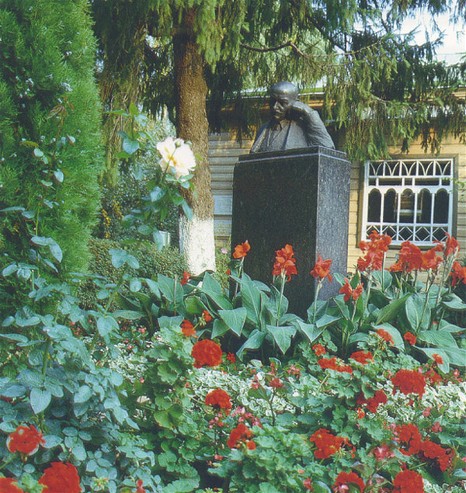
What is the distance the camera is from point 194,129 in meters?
9.13

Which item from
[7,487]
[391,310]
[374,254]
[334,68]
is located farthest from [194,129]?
[7,487]

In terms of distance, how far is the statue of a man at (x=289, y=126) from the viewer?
17.6 feet

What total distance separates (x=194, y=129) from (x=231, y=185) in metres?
4.17

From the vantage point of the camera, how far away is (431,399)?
3.39 m

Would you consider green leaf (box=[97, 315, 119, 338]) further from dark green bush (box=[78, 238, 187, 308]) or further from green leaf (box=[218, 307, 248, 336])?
dark green bush (box=[78, 238, 187, 308])

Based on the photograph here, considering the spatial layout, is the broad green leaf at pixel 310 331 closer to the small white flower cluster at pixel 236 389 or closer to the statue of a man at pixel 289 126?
the small white flower cluster at pixel 236 389

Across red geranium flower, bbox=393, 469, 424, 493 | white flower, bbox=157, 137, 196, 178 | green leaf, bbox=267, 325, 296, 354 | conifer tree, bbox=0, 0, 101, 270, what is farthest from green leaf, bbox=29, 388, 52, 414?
green leaf, bbox=267, 325, 296, 354

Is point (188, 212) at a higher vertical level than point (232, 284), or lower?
higher

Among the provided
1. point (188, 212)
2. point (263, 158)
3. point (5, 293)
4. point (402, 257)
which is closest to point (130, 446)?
point (188, 212)

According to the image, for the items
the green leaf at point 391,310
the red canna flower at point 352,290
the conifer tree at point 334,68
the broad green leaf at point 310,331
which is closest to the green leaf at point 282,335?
the broad green leaf at point 310,331

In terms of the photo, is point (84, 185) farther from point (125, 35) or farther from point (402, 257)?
point (125, 35)

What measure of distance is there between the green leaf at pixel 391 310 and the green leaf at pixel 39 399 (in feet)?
9.63

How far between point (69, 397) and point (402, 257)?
3001 millimetres

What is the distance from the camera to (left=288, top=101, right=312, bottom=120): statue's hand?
540cm
